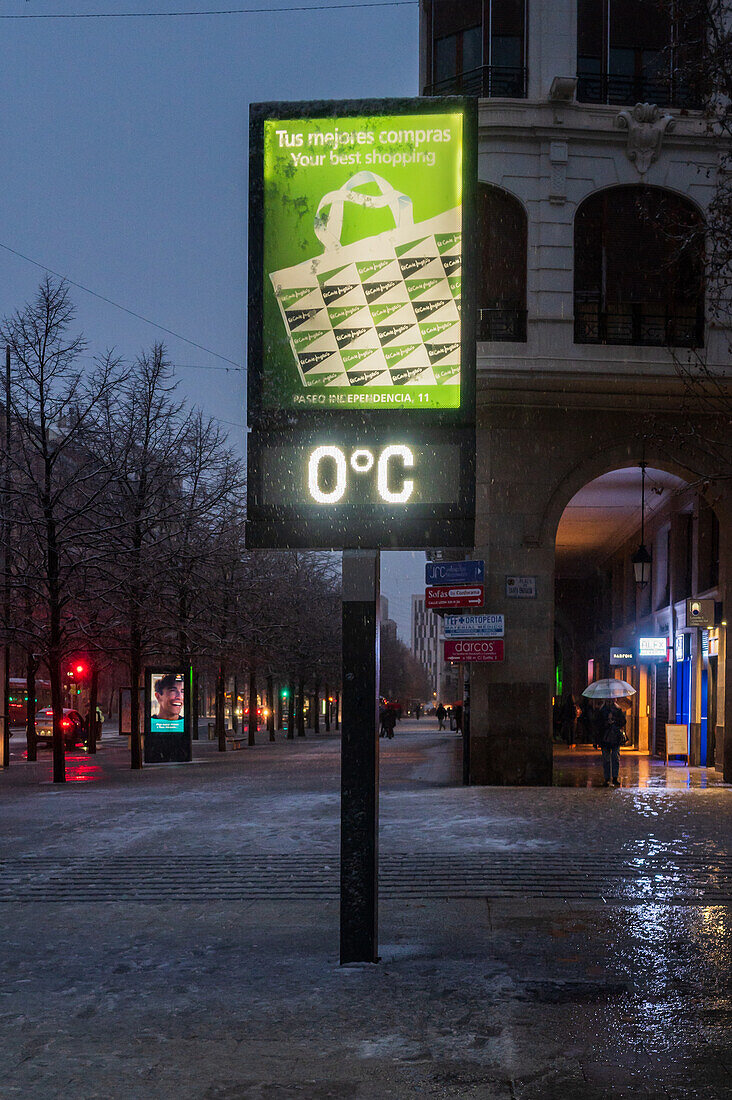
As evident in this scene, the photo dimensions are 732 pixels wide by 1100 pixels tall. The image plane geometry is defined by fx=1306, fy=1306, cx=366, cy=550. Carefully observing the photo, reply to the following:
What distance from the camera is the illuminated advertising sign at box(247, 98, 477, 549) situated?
8336mm

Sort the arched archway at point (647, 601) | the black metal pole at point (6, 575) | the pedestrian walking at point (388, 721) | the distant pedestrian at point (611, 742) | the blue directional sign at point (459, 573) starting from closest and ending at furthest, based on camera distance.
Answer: the blue directional sign at point (459, 573) → the distant pedestrian at point (611, 742) → the black metal pole at point (6, 575) → the arched archway at point (647, 601) → the pedestrian walking at point (388, 721)

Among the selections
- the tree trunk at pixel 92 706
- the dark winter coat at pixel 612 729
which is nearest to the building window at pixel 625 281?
the dark winter coat at pixel 612 729

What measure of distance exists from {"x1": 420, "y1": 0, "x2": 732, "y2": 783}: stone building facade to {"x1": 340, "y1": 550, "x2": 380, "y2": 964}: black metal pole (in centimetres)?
1503

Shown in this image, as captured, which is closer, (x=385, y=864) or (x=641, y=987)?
(x=641, y=987)

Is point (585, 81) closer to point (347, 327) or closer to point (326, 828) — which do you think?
point (326, 828)

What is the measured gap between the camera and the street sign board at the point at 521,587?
23.4m

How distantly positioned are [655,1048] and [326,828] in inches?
398

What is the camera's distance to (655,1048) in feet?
20.4

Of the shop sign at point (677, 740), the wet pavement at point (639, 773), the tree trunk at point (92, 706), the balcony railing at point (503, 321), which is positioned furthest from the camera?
the tree trunk at point (92, 706)

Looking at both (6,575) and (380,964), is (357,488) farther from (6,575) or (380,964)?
(6,575)

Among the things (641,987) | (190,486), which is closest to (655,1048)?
(641,987)

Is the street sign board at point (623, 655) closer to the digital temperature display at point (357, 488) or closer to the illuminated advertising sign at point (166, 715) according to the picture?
the illuminated advertising sign at point (166, 715)

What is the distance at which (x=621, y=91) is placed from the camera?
24.3 m

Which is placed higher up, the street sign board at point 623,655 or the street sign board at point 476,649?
the street sign board at point 476,649
